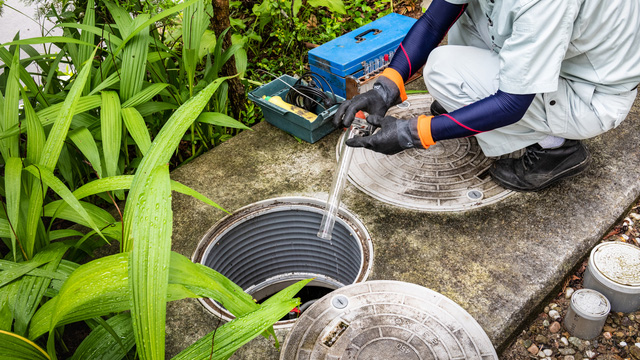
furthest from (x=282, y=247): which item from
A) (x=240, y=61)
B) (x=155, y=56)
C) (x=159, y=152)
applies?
(x=159, y=152)

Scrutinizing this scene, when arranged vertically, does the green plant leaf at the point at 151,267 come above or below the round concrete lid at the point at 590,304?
above

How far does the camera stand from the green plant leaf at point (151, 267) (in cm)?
95

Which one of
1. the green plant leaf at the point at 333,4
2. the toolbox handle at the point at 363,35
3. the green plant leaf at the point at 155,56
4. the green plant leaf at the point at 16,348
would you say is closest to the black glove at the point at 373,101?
the toolbox handle at the point at 363,35

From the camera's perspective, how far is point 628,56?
1.88m

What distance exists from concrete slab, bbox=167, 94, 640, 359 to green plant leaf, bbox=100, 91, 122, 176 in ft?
1.42

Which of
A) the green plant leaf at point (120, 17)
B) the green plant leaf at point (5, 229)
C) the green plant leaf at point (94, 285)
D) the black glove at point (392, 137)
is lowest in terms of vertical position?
the black glove at point (392, 137)

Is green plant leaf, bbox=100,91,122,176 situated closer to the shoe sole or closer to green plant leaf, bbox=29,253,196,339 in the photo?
green plant leaf, bbox=29,253,196,339

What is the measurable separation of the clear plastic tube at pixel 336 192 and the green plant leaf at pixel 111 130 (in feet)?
2.85

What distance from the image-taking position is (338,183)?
2.18 meters

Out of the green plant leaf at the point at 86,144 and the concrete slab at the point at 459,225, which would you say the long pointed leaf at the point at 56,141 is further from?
the concrete slab at the point at 459,225

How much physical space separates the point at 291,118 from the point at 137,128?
0.83 metres

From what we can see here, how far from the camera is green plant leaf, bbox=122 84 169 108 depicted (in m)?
2.11

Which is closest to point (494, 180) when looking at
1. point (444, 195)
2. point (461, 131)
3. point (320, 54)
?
point (444, 195)

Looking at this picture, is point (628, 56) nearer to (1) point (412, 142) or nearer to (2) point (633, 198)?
(2) point (633, 198)
